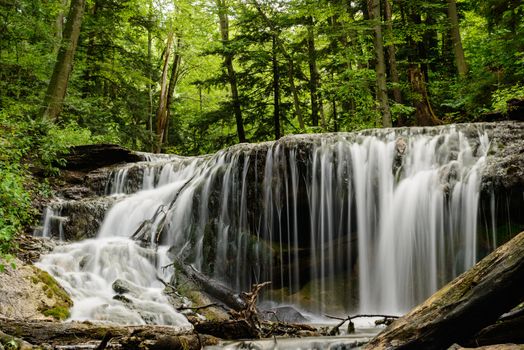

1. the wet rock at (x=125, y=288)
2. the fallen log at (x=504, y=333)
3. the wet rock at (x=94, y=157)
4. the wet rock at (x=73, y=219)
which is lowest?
the wet rock at (x=125, y=288)

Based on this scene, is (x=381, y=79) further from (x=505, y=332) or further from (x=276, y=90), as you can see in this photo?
(x=505, y=332)

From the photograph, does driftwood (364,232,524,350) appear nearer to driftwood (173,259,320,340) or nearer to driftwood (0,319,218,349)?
driftwood (0,319,218,349)

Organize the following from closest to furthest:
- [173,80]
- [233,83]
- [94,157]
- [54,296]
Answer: [54,296] < [94,157] < [233,83] < [173,80]

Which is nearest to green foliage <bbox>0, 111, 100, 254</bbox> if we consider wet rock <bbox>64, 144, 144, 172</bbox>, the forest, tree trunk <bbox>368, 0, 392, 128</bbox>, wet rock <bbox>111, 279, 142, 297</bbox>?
the forest

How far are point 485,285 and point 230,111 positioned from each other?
55.1ft

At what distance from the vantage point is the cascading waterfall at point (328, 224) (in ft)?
25.2

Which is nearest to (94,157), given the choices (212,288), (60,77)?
(60,77)

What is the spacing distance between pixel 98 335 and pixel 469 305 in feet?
11.5

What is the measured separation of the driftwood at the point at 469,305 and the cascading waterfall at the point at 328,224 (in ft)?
16.9

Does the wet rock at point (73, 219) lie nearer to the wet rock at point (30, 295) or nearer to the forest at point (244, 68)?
the forest at point (244, 68)

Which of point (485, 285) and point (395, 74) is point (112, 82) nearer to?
point (395, 74)

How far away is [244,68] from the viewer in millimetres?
18859

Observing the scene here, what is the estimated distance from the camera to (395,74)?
13773 mm

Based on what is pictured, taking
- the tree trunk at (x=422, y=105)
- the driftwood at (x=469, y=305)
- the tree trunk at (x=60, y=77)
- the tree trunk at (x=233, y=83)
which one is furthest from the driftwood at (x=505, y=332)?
the tree trunk at (x=233, y=83)
